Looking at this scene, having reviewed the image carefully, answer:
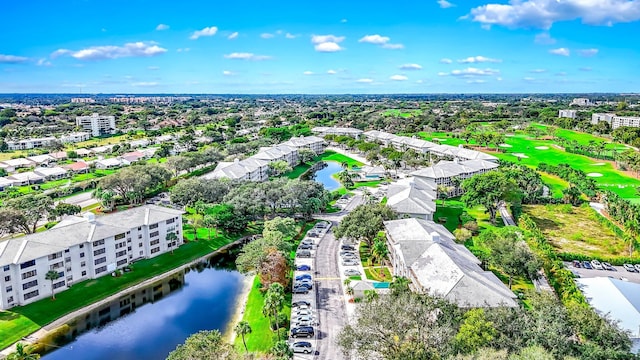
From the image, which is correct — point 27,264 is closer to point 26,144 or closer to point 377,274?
point 377,274

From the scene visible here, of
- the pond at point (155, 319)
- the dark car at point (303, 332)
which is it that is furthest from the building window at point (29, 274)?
the dark car at point (303, 332)

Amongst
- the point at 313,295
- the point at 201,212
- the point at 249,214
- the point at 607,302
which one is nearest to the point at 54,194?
the point at 201,212

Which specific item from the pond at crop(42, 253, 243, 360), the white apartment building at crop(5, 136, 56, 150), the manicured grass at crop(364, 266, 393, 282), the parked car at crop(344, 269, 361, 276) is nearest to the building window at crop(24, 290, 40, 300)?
the pond at crop(42, 253, 243, 360)

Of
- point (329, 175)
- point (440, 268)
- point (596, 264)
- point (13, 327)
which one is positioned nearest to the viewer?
point (440, 268)

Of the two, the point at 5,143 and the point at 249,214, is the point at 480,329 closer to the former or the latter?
the point at 249,214

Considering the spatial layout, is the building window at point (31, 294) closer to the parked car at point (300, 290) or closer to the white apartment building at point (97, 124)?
the parked car at point (300, 290)

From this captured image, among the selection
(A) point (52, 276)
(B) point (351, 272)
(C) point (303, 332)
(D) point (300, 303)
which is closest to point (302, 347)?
(C) point (303, 332)
